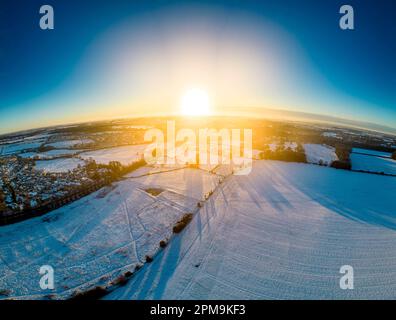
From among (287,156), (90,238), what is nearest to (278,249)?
(90,238)

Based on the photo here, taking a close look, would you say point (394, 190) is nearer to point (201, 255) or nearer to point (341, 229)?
point (341, 229)

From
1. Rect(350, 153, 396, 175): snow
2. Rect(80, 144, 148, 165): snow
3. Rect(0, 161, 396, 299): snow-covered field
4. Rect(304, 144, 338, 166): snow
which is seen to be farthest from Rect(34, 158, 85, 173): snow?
Rect(350, 153, 396, 175): snow

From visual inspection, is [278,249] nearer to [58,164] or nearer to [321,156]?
[321,156]

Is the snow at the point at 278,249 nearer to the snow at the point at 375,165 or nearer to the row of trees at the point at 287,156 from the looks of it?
the row of trees at the point at 287,156

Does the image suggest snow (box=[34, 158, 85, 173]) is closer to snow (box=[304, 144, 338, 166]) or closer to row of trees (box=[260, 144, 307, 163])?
row of trees (box=[260, 144, 307, 163])

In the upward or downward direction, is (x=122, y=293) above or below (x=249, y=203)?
below
